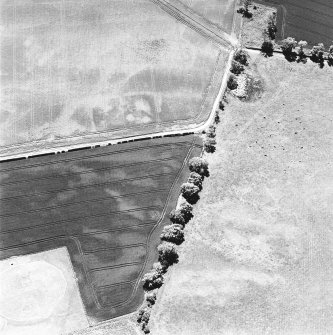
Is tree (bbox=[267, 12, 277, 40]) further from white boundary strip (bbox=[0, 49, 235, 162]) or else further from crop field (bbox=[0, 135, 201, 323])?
crop field (bbox=[0, 135, 201, 323])

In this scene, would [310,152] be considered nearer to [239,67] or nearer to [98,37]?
[239,67]

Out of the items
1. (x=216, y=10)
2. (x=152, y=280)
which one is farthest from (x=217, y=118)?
(x=152, y=280)

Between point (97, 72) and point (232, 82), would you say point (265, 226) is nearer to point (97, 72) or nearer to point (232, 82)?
point (232, 82)

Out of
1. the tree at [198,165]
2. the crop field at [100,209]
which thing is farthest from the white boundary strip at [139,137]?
the tree at [198,165]

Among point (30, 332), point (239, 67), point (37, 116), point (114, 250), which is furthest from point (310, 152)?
point (30, 332)

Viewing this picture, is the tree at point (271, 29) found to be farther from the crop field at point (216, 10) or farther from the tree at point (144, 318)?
the tree at point (144, 318)

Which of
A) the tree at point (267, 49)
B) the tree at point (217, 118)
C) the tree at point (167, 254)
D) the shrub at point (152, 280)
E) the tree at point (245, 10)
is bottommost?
the shrub at point (152, 280)

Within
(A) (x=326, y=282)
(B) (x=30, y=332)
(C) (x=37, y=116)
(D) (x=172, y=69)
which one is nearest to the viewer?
(B) (x=30, y=332)
